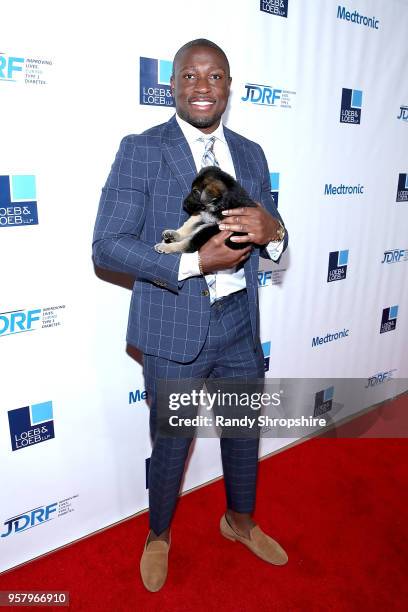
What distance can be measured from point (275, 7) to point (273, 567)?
3.17 meters

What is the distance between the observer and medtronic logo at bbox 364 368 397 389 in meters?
4.39

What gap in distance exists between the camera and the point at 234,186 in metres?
1.96

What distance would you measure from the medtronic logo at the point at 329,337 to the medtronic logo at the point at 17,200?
93.0 inches

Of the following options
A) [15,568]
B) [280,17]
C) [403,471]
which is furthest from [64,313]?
[403,471]

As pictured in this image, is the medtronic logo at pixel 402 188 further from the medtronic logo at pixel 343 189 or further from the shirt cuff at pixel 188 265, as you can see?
the shirt cuff at pixel 188 265

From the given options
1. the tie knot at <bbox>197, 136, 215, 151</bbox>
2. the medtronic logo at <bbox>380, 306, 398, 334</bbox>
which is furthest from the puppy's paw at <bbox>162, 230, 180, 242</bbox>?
the medtronic logo at <bbox>380, 306, 398, 334</bbox>

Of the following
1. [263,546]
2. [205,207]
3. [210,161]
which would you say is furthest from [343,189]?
[263,546]

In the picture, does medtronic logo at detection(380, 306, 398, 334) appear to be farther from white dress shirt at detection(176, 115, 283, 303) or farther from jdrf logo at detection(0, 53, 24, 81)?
jdrf logo at detection(0, 53, 24, 81)

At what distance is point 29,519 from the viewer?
2662 millimetres

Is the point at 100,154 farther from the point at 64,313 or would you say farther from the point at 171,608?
the point at 171,608

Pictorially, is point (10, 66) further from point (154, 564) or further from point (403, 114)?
point (403, 114)

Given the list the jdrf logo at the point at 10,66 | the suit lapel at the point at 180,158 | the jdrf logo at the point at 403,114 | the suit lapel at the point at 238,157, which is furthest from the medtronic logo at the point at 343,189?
the jdrf logo at the point at 10,66

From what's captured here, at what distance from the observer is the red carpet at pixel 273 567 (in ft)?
8.00

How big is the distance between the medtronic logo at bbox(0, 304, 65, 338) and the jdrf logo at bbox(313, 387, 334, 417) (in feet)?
7.78
